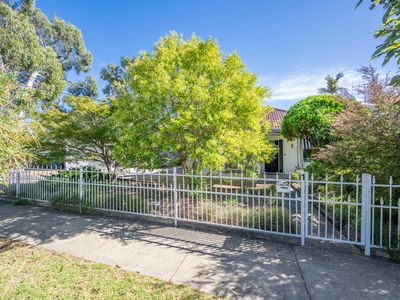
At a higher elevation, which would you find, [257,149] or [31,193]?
[257,149]

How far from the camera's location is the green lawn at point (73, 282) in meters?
2.67

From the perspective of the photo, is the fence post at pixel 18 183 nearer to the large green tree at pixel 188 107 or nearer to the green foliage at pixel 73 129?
the green foliage at pixel 73 129

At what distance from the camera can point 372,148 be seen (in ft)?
14.8

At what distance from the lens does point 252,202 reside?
4621 mm

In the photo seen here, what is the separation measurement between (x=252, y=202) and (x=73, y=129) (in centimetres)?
636

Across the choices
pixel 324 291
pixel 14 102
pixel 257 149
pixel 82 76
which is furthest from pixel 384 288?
pixel 82 76

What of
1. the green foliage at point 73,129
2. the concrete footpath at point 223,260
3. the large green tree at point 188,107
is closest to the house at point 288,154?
the large green tree at point 188,107

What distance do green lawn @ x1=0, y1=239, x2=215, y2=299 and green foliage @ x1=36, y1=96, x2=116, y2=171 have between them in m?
4.38

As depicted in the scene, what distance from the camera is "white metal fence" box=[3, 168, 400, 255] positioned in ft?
12.2

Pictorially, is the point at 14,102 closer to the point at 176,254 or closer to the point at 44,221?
the point at 44,221

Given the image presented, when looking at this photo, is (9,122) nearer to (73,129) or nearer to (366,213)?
(73,129)

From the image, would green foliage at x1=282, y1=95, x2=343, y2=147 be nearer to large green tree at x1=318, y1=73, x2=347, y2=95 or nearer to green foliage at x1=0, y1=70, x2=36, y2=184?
green foliage at x1=0, y1=70, x2=36, y2=184

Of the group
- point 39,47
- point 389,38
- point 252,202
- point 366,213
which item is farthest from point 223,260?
point 39,47

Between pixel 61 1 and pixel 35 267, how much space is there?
47.7ft
